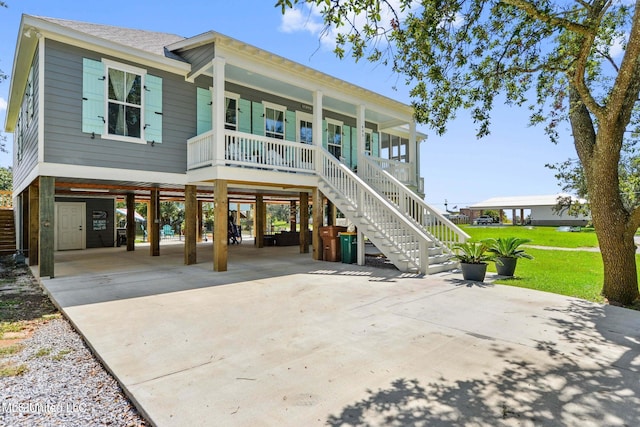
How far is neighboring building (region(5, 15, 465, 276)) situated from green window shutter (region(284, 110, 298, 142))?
0.05 metres

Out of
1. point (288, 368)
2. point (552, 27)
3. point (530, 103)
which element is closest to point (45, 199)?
point (288, 368)

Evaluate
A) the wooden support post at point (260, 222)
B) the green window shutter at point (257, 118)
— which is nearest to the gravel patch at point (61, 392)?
the green window shutter at point (257, 118)

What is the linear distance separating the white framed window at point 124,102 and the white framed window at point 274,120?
4011 millimetres

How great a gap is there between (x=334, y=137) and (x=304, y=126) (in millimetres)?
1659

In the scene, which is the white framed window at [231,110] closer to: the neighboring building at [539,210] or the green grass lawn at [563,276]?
the green grass lawn at [563,276]

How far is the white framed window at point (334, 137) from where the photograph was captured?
1397 centimetres

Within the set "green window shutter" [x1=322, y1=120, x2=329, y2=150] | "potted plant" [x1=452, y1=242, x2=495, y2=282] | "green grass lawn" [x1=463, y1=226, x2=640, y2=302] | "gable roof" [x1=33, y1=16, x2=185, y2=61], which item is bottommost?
"green grass lawn" [x1=463, y1=226, x2=640, y2=302]

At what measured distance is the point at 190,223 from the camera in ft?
31.2

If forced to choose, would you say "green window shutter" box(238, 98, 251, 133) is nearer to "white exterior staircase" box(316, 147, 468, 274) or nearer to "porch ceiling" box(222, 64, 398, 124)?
"porch ceiling" box(222, 64, 398, 124)

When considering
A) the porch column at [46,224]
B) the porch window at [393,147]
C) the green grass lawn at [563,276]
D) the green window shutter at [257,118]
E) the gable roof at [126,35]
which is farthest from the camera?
the porch window at [393,147]

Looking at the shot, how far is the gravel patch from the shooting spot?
2451 millimetres

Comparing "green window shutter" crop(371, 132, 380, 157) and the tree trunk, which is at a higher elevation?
"green window shutter" crop(371, 132, 380, 157)

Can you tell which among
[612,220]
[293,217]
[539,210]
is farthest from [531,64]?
[539,210]

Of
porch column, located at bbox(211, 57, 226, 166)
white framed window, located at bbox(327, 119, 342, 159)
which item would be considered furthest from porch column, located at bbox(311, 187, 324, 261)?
white framed window, located at bbox(327, 119, 342, 159)
